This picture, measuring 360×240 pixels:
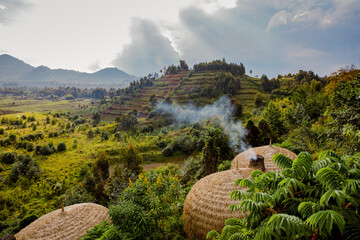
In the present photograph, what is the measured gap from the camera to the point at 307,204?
7.35 feet

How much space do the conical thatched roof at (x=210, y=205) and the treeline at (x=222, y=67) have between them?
74.9 metres

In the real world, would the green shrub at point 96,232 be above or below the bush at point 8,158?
above

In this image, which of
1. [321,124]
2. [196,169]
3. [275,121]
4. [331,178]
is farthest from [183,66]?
[331,178]

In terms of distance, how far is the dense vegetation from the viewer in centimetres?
248

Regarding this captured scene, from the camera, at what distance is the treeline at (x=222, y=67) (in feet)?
253

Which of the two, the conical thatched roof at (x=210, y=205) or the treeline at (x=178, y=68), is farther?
the treeline at (x=178, y=68)

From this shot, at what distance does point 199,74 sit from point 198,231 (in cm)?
7620

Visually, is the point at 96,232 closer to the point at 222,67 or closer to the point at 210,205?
the point at 210,205

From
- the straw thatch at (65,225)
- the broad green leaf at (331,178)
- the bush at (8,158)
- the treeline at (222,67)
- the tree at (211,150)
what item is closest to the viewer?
the broad green leaf at (331,178)

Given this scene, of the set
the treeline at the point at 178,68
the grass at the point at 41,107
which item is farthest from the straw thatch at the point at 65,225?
the treeline at the point at 178,68

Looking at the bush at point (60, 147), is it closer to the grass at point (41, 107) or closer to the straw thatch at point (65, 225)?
the straw thatch at point (65, 225)

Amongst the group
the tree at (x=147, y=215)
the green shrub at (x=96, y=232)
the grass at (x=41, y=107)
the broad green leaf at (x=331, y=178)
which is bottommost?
the grass at (x=41, y=107)

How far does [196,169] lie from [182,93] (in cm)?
4916

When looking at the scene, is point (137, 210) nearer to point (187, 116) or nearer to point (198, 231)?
point (198, 231)
